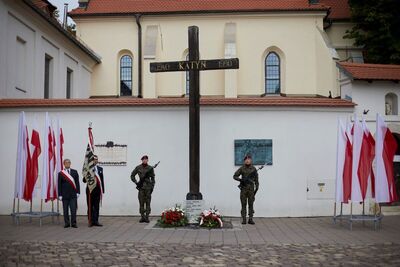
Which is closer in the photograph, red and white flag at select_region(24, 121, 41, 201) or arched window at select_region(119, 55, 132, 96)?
red and white flag at select_region(24, 121, 41, 201)

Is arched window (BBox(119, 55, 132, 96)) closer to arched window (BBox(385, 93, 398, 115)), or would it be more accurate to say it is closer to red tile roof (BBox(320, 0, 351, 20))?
red tile roof (BBox(320, 0, 351, 20))

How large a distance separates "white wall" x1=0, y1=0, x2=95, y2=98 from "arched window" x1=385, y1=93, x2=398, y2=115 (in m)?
13.4

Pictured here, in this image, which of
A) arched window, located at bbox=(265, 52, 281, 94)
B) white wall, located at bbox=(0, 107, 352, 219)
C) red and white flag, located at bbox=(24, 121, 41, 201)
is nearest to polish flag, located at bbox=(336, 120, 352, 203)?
white wall, located at bbox=(0, 107, 352, 219)

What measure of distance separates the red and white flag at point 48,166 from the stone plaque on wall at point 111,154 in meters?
1.97

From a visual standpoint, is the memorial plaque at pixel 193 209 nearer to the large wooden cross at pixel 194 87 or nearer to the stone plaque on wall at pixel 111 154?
the large wooden cross at pixel 194 87

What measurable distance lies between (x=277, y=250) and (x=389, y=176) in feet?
18.1

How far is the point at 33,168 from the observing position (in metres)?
14.8

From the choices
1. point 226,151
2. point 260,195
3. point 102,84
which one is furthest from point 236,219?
point 102,84

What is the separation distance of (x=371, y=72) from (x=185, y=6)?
16857mm

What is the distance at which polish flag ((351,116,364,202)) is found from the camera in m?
14.3

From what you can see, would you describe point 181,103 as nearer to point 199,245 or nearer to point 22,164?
point 22,164

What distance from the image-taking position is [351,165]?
14.5 m

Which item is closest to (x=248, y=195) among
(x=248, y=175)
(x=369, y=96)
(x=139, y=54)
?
(x=248, y=175)

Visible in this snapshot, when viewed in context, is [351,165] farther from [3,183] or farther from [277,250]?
[3,183]
